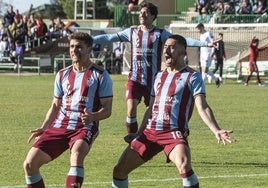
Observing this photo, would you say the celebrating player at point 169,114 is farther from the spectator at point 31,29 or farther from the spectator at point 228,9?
the spectator at point 31,29

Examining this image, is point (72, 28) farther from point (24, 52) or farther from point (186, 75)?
point (186, 75)

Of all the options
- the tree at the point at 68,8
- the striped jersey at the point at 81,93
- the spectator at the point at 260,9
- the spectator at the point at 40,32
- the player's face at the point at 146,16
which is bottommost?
the striped jersey at the point at 81,93

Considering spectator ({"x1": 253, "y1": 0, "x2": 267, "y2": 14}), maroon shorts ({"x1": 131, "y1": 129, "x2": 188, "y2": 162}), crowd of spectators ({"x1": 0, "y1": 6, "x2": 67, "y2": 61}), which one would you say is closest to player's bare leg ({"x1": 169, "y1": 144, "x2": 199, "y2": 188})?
maroon shorts ({"x1": 131, "y1": 129, "x2": 188, "y2": 162})

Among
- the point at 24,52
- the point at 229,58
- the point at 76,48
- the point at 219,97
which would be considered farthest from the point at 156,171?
the point at 24,52

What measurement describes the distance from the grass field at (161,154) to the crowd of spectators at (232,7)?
74.3 ft

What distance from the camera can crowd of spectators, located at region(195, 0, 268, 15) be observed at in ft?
170

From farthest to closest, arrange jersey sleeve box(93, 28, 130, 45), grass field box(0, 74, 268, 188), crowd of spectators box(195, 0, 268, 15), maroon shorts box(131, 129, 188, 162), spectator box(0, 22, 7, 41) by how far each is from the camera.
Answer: spectator box(0, 22, 7, 41)
crowd of spectators box(195, 0, 268, 15)
jersey sleeve box(93, 28, 130, 45)
grass field box(0, 74, 268, 188)
maroon shorts box(131, 129, 188, 162)

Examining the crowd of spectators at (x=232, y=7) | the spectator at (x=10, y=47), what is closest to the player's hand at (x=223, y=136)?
the crowd of spectators at (x=232, y=7)

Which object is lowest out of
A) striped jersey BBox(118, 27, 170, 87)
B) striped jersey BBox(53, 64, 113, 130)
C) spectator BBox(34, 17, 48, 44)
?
striped jersey BBox(53, 64, 113, 130)

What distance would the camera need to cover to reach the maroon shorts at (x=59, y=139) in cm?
1064

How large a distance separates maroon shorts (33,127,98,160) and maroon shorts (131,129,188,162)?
1.80 ft

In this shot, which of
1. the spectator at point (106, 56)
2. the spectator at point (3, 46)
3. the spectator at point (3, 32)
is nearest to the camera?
the spectator at point (106, 56)

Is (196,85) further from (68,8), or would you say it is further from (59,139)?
(68,8)

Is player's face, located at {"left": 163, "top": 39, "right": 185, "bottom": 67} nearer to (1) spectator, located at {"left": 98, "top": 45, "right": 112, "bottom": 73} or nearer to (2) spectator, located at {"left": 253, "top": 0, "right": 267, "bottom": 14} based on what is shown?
(1) spectator, located at {"left": 98, "top": 45, "right": 112, "bottom": 73}
